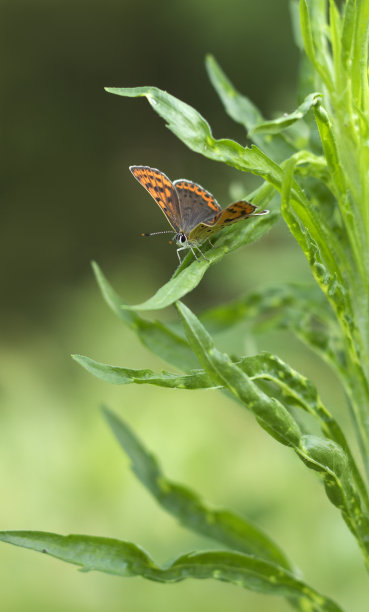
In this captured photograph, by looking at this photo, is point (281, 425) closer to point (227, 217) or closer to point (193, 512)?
point (227, 217)

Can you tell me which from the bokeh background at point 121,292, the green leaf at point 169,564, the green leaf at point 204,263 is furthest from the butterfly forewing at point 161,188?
the green leaf at point 169,564

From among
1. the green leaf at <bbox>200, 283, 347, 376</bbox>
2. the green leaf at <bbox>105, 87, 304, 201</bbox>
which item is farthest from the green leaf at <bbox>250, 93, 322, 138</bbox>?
the green leaf at <bbox>200, 283, 347, 376</bbox>

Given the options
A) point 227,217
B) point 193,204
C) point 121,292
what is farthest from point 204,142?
point 121,292

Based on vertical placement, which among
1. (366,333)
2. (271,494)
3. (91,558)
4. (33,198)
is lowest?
(91,558)

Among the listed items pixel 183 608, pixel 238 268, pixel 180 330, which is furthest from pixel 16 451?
pixel 180 330

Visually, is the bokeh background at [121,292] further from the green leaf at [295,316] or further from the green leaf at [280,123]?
the green leaf at [280,123]

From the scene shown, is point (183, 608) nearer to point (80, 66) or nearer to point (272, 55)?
point (272, 55)

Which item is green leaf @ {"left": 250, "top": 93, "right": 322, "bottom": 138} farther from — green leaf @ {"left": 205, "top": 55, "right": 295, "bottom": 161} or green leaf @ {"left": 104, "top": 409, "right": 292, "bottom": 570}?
green leaf @ {"left": 104, "top": 409, "right": 292, "bottom": 570}
